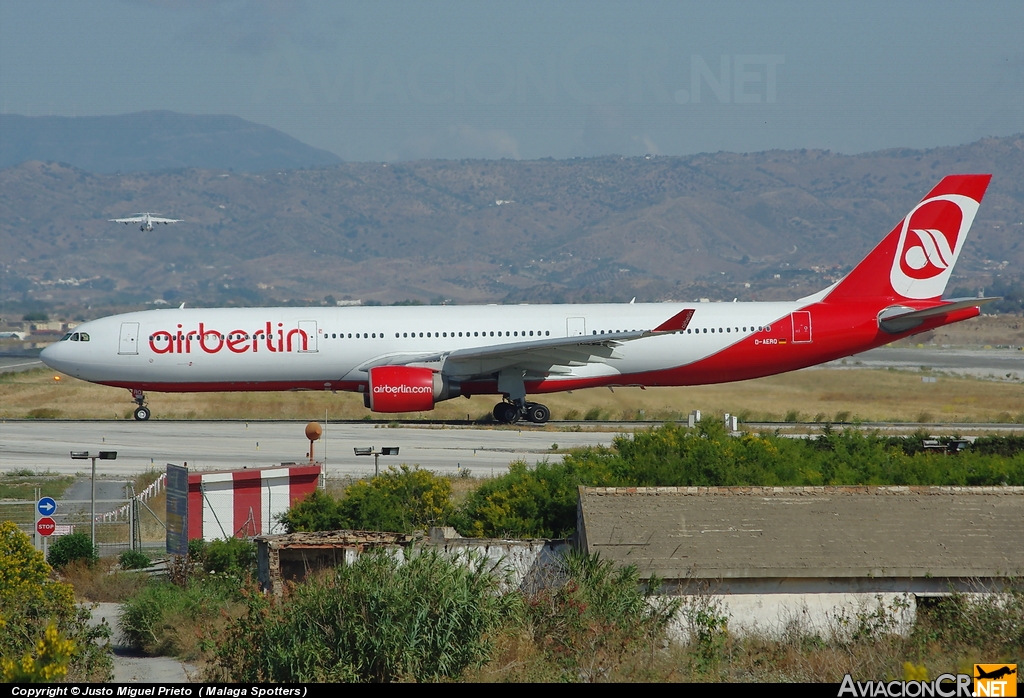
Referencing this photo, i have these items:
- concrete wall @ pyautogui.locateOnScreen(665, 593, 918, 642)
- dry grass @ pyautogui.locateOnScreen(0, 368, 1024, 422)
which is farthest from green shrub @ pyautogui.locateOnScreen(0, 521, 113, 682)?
dry grass @ pyautogui.locateOnScreen(0, 368, 1024, 422)

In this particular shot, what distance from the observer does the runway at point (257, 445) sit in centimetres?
3022

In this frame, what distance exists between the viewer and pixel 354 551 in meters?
17.2

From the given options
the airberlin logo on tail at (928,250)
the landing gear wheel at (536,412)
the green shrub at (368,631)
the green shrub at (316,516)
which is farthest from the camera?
the landing gear wheel at (536,412)

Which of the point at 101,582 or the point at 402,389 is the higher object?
the point at 402,389

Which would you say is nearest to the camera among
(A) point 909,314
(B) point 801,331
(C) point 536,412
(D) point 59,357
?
(A) point 909,314

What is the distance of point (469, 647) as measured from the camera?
13625mm

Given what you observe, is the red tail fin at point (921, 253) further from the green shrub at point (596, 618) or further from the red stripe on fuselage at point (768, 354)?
the green shrub at point (596, 618)

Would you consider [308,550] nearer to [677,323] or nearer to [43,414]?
[677,323]

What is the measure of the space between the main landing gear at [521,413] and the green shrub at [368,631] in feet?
77.4

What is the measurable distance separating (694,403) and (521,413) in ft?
21.1

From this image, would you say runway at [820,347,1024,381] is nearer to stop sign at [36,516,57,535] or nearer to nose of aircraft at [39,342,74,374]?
nose of aircraft at [39,342,74,374]

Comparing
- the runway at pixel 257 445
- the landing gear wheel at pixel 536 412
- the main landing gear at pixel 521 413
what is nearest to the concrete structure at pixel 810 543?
the runway at pixel 257 445

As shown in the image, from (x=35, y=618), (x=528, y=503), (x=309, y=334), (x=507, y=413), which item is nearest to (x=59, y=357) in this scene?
(x=309, y=334)

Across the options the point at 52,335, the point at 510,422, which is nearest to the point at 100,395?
the point at 510,422
